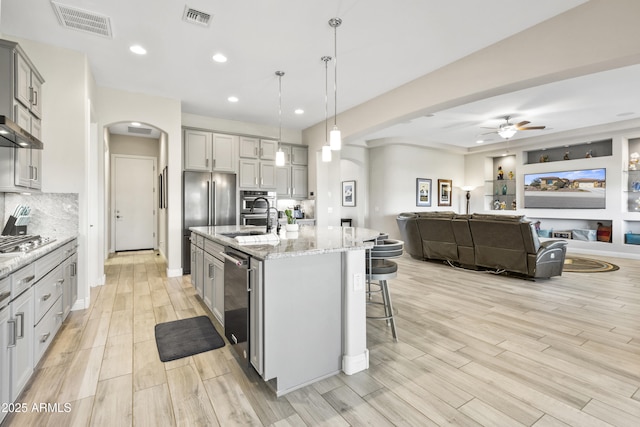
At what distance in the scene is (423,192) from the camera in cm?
874

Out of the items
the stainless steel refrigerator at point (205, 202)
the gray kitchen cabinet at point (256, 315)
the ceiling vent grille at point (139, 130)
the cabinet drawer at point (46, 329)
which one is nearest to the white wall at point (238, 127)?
the stainless steel refrigerator at point (205, 202)

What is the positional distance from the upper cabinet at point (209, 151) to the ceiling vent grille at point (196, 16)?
8.91ft

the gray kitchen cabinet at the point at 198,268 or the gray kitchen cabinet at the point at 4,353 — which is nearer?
the gray kitchen cabinet at the point at 4,353

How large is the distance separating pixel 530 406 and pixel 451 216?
13.9 feet

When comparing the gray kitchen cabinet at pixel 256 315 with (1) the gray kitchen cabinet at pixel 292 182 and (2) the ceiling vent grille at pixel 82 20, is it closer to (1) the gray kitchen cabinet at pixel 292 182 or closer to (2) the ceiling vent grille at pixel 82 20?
(2) the ceiling vent grille at pixel 82 20

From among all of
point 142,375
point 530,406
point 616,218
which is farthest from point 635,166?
point 142,375

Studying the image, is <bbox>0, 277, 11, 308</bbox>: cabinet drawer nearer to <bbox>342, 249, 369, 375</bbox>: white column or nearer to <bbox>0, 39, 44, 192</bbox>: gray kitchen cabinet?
<bbox>0, 39, 44, 192</bbox>: gray kitchen cabinet

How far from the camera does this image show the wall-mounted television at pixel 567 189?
280 inches

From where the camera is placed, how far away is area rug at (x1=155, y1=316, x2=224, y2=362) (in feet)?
8.18

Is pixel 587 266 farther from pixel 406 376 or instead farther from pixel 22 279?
pixel 22 279

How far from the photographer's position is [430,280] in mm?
4719

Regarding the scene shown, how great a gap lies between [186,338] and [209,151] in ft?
12.2

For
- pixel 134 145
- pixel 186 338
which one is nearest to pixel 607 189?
pixel 186 338

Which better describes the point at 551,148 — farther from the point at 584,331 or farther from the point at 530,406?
the point at 530,406
